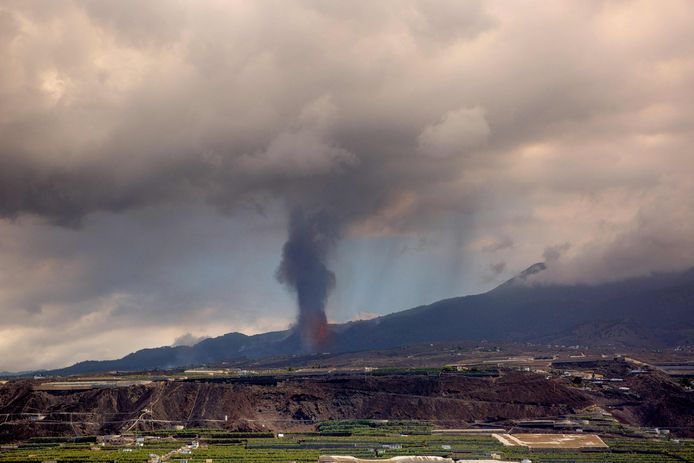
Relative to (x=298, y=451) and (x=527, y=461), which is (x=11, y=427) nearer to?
(x=298, y=451)

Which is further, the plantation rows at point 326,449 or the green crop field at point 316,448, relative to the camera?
the green crop field at point 316,448

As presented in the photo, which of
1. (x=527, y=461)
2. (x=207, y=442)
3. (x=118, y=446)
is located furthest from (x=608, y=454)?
(x=118, y=446)

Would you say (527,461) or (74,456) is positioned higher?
(74,456)

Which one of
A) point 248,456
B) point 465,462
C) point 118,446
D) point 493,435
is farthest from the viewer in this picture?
point 493,435

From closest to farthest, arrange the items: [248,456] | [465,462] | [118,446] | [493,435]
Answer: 1. [465,462]
2. [248,456]
3. [118,446]
4. [493,435]

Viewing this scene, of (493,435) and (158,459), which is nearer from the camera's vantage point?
(158,459)

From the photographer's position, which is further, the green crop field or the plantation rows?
the green crop field
